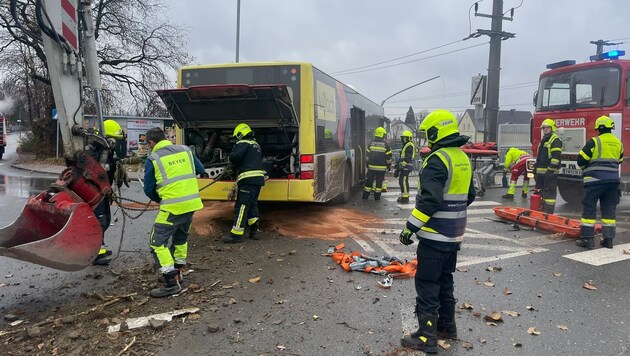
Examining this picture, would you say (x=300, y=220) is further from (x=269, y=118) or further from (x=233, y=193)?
(x=269, y=118)

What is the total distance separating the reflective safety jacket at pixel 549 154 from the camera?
8.62 m

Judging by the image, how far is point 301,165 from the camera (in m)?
7.36

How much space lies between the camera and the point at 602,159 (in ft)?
21.2

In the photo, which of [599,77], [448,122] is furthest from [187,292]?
[599,77]

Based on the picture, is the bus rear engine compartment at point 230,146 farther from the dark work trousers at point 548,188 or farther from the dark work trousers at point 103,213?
the dark work trousers at point 548,188

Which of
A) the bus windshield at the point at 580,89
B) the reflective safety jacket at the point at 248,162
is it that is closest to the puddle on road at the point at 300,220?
the reflective safety jacket at the point at 248,162

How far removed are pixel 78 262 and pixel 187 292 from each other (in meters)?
1.05

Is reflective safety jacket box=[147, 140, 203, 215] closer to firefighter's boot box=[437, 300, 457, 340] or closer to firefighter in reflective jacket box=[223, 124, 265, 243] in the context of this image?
firefighter in reflective jacket box=[223, 124, 265, 243]

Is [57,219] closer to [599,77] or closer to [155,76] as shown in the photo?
[599,77]

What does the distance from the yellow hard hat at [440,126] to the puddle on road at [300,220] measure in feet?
12.3

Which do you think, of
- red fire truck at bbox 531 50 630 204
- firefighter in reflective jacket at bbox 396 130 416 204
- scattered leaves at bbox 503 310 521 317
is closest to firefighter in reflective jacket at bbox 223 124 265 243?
scattered leaves at bbox 503 310 521 317

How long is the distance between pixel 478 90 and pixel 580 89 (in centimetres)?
493

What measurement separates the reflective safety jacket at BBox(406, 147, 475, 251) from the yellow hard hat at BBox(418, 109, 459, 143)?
4.5 inches

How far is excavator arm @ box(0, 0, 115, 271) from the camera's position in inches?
163
